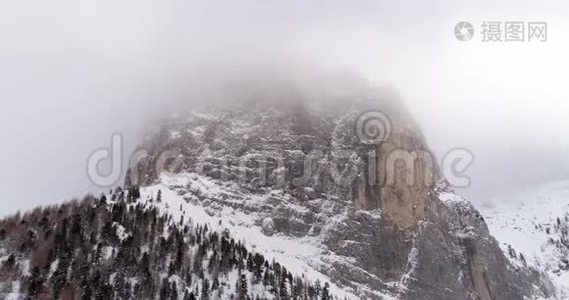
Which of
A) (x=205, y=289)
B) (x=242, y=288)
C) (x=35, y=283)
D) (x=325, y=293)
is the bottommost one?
(x=325, y=293)

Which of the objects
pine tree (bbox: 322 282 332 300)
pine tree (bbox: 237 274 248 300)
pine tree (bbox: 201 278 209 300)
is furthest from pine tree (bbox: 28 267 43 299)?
pine tree (bbox: 322 282 332 300)

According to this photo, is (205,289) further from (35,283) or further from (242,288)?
(35,283)

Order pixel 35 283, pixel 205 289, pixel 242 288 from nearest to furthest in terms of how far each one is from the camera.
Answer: pixel 35 283 → pixel 205 289 → pixel 242 288

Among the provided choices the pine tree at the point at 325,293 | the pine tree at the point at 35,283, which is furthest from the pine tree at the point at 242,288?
the pine tree at the point at 35,283

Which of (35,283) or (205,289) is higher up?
(35,283)

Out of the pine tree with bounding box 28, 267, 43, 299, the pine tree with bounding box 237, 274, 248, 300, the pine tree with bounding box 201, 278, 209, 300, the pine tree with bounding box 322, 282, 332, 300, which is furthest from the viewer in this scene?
the pine tree with bounding box 322, 282, 332, 300

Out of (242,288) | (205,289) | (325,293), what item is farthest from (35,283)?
(325,293)

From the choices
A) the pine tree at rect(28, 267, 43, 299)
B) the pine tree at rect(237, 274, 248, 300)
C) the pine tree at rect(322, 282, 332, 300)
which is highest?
the pine tree at rect(28, 267, 43, 299)

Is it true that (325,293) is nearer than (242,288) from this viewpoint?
No

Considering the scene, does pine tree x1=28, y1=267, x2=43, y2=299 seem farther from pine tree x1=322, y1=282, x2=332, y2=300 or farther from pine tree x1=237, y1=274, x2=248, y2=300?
pine tree x1=322, y1=282, x2=332, y2=300

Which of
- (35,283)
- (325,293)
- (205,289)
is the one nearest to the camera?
(35,283)

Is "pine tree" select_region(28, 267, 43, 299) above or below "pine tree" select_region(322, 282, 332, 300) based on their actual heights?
above

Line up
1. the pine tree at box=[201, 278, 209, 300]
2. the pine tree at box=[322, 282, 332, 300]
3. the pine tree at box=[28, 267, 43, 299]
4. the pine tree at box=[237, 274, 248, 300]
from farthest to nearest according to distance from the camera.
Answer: the pine tree at box=[322, 282, 332, 300]
the pine tree at box=[237, 274, 248, 300]
the pine tree at box=[201, 278, 209, 300]
the pine tree at box=[28, 267, 43, 299]

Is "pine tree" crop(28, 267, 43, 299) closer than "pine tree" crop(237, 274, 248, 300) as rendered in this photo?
Yes
